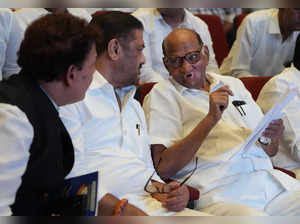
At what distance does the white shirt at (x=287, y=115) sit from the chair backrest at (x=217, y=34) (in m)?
1.20

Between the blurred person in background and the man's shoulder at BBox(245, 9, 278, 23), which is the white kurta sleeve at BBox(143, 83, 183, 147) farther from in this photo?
the man's shoulder at BBox(245, 9, 278, 23)

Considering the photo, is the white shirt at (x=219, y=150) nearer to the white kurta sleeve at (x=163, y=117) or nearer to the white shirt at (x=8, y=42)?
the white kurta sleeve at (x=163, y=117)

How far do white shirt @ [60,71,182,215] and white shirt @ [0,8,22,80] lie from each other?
679mm

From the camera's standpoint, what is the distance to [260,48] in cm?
285

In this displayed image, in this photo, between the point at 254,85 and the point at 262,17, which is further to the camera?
the point at 262,17

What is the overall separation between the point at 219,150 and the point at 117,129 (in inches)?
17.5

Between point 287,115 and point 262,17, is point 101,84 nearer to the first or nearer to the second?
point 287,115

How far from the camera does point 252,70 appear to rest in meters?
2.90

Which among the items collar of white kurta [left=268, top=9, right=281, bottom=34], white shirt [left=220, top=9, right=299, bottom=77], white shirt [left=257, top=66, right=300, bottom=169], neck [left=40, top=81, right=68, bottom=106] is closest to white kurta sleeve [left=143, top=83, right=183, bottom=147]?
white shirt [left=257, top=66, right=300, bottom=169]

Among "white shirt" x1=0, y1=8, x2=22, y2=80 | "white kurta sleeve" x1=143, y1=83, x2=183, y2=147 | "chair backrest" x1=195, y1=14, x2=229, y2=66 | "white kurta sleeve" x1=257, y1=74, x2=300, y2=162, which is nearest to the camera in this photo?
"white kurta sleeve" x1=143, y1=83, x2=183, y2=147

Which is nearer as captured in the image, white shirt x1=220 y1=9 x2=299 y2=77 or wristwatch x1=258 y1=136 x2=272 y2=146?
wristwatch x1=258 y1=136 x2=272 y2=146

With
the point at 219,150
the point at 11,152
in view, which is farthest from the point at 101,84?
the point at 11,152

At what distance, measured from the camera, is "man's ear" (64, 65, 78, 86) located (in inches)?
40.6

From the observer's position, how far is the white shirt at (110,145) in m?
1.35
